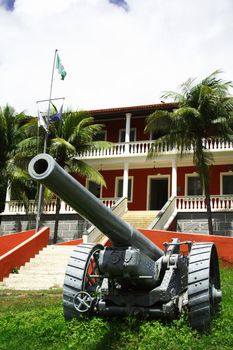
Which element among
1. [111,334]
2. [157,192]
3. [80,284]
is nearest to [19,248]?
[80,284]

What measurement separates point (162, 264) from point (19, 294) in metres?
7.06

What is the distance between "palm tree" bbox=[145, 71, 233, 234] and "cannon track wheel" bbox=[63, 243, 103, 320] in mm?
13277

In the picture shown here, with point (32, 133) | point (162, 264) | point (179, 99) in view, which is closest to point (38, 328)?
point (162, 264)

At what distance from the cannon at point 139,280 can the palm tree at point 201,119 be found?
1328cm

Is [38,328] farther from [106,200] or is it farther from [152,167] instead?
[152,167]

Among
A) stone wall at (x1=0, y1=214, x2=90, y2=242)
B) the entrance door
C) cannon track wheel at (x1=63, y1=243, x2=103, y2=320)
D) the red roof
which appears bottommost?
cannon track wheel at (x1=63, y1=243, x2=103, y2=320)

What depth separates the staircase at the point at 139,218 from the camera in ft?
74.1

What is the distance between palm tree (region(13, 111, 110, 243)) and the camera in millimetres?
22797

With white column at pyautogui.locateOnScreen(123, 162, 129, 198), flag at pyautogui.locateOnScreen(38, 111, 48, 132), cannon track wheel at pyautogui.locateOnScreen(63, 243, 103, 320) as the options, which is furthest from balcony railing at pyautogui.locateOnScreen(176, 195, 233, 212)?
cannon track wheel at pyautogui.locateOnScreen(63, 243, 103, 320)

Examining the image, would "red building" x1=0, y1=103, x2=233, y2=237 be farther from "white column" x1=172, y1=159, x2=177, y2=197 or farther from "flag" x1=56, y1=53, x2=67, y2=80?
"flag" x1=56, y1=53, x2=67, y2=80

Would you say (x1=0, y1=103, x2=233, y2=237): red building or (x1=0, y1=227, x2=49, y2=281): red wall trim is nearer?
(x1=0, y1=227, x2=49, y2=281): red wall trim

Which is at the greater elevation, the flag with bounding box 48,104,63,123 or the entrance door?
the flag with bounding box 48,104,63,123

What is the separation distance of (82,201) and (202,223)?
17.8 metres

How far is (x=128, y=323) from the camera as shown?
6453mm
